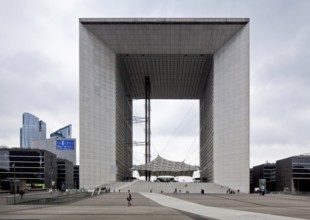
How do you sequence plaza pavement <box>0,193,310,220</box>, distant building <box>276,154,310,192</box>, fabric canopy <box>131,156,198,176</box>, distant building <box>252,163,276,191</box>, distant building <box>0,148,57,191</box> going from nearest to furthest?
plaza pavement <box>0,193,310,220</box>
fabric canopy <box>131,156,198,176</box>
distant building <box>0,148,57,191</box>
distant building <box>276,154,310,192</box>
distant building <box>252,163,276,191</box>

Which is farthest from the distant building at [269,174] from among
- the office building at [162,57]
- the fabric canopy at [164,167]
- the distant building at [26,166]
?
the distant building at [26,166]

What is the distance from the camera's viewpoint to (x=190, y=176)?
3713 inches

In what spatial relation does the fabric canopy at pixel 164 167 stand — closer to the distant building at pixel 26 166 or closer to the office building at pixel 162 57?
the office building at pixel 162 57

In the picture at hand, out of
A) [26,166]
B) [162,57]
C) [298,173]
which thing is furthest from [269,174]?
[26,166]

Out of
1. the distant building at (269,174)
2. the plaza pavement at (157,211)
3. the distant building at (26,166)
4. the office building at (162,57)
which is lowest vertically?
the distant building at (269,174)

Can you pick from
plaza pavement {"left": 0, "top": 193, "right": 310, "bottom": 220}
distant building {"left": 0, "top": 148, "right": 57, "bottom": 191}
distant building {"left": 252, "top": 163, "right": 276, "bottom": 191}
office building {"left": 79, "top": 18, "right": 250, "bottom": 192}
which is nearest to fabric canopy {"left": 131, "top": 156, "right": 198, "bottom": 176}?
office building {"left": 79, "top": 18, "right": 250, "bottom": 192}

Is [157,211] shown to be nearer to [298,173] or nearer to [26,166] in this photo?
[26,166]

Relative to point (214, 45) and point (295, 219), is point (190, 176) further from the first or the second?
point (295, 219)

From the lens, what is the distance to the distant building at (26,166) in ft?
353

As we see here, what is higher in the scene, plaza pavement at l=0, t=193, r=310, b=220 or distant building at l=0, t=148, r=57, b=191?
plaza pavement at l=0, t=193, r=310, b=220

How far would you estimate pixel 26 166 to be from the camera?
110938mm

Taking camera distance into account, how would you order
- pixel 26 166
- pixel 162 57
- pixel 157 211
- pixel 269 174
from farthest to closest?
pixel 269 174, pixel 26 166, pixel 162 57, pixel 157 211

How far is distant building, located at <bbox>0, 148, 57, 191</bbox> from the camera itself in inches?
4232

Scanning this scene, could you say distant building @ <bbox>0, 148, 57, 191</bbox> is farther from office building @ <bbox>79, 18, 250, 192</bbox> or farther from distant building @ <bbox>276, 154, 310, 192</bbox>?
distant building @ <bbox>276, 154, 310, 192</bbox>
